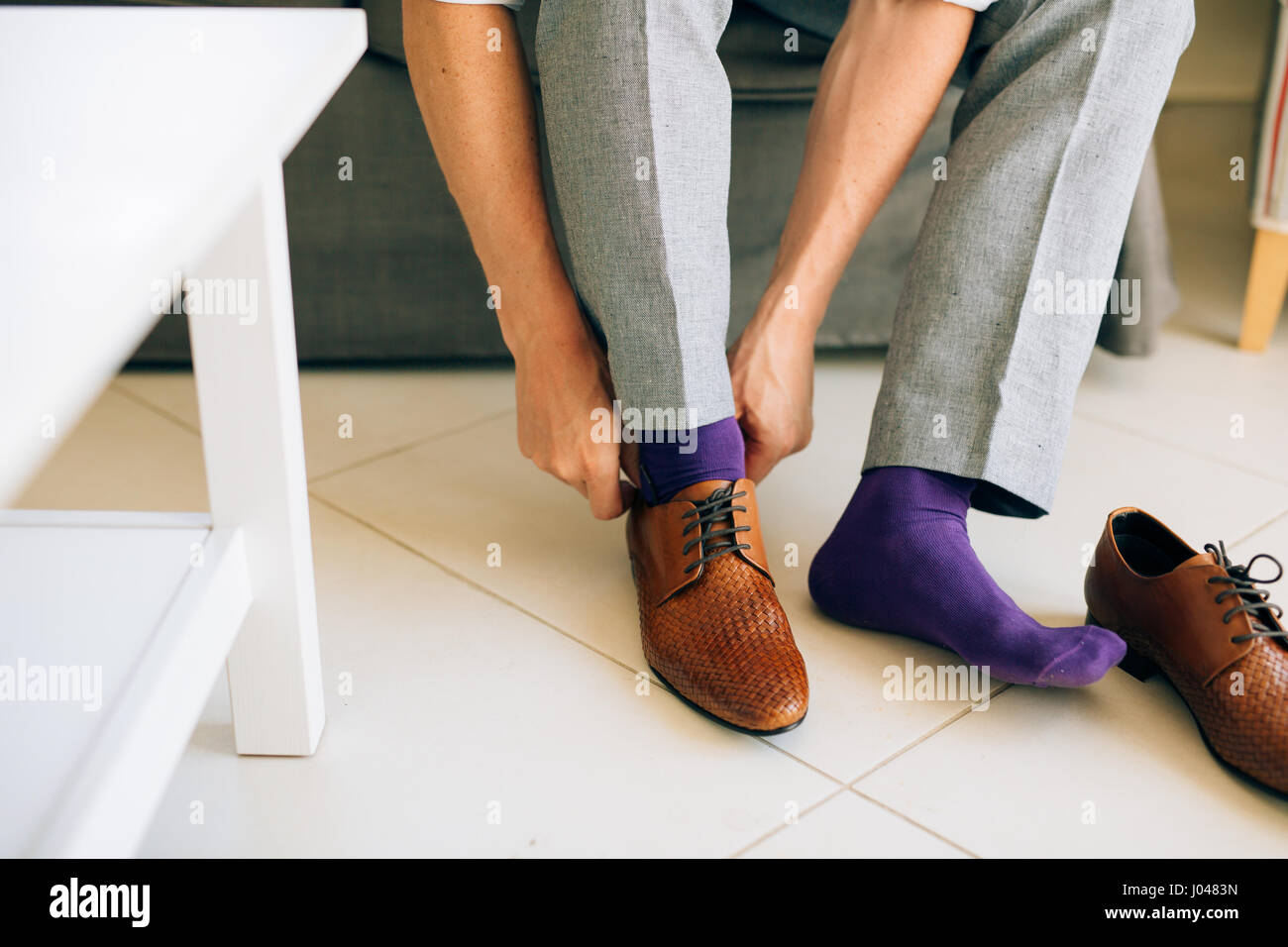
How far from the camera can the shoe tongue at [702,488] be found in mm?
855

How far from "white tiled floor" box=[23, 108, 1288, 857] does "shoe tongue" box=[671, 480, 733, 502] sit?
0.40ft

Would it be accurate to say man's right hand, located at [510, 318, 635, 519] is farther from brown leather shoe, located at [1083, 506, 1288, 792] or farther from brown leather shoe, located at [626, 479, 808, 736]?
brown leather shoe, located at [1083, 506, 1288, 792]

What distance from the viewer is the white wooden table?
14.2 inches

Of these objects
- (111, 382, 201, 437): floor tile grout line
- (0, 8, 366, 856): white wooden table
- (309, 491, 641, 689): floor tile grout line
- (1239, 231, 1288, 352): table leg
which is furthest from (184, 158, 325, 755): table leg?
(1239, 231, 1288, 352): table leg

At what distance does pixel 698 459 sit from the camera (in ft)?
2.83

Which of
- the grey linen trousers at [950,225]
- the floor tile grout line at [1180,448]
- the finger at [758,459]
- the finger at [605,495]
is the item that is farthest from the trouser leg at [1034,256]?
the floor tile grout line at [1180,448]

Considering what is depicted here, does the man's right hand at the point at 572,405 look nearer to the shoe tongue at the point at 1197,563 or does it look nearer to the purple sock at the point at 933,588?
the purple sock at the point at 933,588

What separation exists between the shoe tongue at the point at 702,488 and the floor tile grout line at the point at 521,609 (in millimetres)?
134

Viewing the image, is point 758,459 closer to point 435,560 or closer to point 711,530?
→ point 711,530

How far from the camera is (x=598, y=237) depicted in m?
0.82

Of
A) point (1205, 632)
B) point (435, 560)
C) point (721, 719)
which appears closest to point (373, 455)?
point (435, 560)

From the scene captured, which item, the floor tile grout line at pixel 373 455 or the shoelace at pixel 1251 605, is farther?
the floor tile grout line at pixel 373 455

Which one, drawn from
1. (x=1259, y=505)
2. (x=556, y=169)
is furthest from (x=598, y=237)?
(x=1259, y=505)
